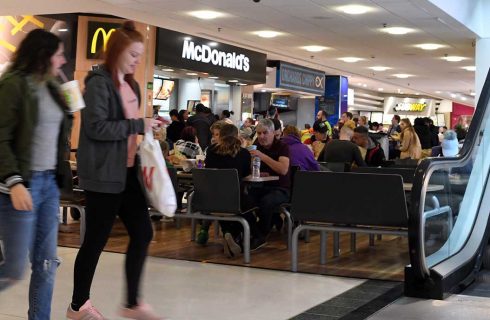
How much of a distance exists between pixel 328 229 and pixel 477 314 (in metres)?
1.39

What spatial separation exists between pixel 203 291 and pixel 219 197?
4.41ft

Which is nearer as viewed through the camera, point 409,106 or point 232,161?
point 232,161

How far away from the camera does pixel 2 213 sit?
2.81 m

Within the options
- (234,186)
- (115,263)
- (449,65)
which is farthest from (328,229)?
(449,65)

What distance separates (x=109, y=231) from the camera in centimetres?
348

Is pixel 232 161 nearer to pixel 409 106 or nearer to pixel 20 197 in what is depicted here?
pixel 20 197

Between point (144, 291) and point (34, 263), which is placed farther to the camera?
point (144, 291)

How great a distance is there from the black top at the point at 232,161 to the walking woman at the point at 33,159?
10.2 ft

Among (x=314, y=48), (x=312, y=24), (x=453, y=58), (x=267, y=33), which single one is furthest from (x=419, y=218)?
(x=453, y=58)

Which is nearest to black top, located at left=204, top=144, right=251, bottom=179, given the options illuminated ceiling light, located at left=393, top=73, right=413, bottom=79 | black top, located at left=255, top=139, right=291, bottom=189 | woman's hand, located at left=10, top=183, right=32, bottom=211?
black top, located at left=255, top=139, right=291, bottom=189

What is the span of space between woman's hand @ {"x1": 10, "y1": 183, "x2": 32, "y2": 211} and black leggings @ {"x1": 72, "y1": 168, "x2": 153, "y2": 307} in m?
0.66

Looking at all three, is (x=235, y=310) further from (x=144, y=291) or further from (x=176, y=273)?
(x=176, y=273)

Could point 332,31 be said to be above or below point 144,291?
above

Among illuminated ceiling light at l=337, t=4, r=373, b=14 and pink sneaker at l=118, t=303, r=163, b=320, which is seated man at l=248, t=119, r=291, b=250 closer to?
pink sneaker at l=118, t=303, r=163, b=320
